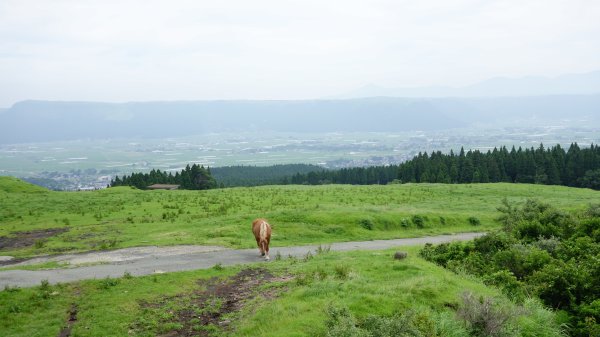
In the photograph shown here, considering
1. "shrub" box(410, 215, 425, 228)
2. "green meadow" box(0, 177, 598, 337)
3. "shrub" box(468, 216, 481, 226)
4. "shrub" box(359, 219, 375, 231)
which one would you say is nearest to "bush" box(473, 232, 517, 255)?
"green meadow" box(0, 177, 598, 337)

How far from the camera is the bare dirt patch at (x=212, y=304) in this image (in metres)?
11.7

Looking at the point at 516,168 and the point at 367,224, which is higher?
the point at 516,168

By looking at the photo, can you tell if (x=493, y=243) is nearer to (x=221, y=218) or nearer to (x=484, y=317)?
(x=484, y=317)

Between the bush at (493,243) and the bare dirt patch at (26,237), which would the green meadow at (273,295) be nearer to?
the bare dirt patch at (26,237)

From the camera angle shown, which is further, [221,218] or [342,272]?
[221,218]

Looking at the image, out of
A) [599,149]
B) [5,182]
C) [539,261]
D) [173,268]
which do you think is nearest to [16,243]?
[173,268]

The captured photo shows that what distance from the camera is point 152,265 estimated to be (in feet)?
59.5

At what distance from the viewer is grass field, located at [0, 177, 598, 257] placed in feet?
80.5

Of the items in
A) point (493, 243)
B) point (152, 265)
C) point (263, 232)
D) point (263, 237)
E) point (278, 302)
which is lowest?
point (152, 265)

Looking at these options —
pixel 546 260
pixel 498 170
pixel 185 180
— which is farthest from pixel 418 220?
pixel 185 180

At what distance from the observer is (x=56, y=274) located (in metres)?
16.8

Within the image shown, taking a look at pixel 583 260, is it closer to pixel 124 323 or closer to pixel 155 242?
pixel 124 323

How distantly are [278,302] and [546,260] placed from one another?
10.5 meters

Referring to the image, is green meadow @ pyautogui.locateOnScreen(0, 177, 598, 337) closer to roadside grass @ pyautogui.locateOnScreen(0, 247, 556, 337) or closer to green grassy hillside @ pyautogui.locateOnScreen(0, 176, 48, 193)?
roadside grass @ pyautogui.locateOnScreen(0, 247, 556, 337)
